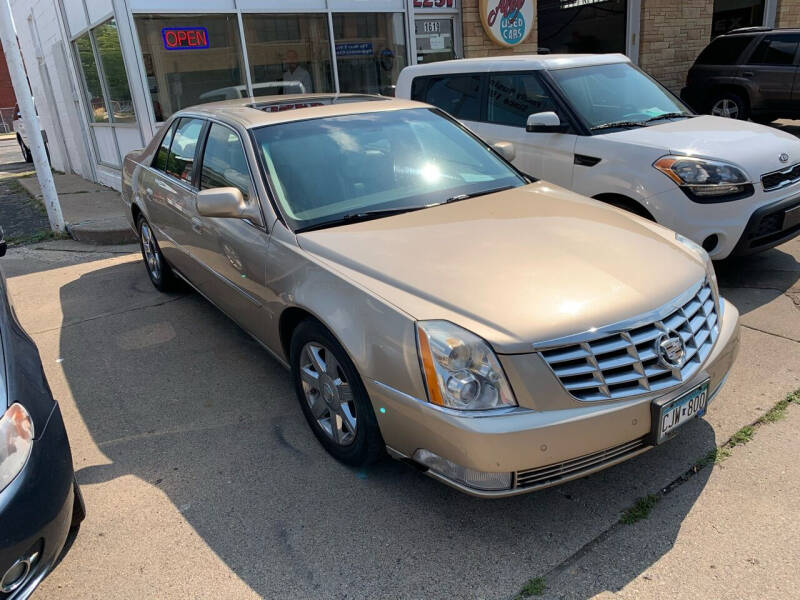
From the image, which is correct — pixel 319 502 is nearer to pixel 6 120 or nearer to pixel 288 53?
pixel 288 53

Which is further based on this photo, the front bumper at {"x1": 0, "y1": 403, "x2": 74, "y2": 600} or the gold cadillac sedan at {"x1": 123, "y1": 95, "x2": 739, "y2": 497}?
the gold cadillac sedan at {"x1": 123, "y1": 95, "x2": 739, "y2": 497}

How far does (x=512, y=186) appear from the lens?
3795 millimetres

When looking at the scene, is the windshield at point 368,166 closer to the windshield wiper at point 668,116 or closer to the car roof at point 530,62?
the car roof at point 530,62

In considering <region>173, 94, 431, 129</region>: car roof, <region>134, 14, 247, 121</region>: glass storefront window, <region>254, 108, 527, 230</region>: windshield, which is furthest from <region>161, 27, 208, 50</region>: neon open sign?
<region>254, 108, 527, 230</region>: windshield

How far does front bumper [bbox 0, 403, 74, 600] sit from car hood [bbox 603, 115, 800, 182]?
4.28 m

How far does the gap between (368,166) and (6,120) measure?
45489mm

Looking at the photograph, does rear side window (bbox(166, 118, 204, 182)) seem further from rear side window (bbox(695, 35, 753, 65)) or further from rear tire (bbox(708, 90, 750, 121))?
rear side window (bbox(695, 35, 753, 65))

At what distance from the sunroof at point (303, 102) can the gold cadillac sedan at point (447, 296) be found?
37 millimetres

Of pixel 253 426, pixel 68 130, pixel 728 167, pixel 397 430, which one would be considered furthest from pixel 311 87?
pixel 397 430

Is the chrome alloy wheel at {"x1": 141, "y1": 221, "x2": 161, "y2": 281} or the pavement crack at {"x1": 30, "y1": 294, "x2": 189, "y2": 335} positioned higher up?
the chrome alloy wheel at {"x1": 141, "y1": 221, "x2": 161, "y2": 281}

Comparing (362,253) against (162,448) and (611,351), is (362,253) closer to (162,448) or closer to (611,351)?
(611,351)

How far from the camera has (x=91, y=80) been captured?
36.0 feet

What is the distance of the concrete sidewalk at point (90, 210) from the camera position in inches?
298

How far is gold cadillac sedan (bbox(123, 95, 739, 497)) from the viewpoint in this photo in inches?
91.5
